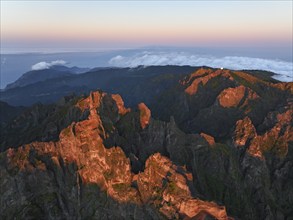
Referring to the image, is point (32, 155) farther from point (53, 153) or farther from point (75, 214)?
point (75, 214)

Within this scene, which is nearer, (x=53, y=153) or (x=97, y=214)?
(x=97, y=214)

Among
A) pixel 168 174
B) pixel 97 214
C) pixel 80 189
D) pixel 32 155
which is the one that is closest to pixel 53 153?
pixel 32 155

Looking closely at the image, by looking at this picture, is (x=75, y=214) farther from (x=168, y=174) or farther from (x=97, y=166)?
(x=168, y=174)

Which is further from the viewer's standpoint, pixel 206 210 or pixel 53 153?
pixel 53 153

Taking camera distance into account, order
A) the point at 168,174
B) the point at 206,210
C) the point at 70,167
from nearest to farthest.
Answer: the point at 206,210, the point at 168,174, the point at 70,167

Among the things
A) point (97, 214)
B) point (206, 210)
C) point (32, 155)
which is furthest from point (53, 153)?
point (206, 210)

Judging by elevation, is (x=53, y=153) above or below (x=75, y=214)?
above

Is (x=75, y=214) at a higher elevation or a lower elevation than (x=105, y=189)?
lower

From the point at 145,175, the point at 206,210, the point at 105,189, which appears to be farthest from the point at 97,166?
the point at 206,210

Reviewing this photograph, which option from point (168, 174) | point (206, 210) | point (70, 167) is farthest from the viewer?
point (70, 167)
